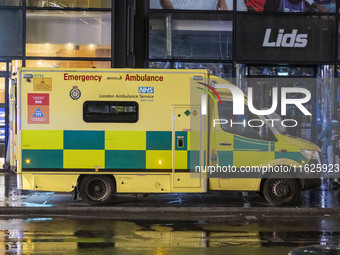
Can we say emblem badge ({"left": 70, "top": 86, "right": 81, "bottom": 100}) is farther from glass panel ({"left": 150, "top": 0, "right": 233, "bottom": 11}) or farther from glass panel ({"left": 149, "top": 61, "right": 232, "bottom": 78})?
glass panel ({"left": 150, "top": 0, "right": 233, "bottom": 11})

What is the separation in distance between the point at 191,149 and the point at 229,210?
58.2 inches

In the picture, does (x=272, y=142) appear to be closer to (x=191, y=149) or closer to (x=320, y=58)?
(x=191, y=149)

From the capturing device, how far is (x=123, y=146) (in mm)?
11781

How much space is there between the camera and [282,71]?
17562 millimetres

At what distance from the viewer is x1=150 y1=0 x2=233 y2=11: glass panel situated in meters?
17.0

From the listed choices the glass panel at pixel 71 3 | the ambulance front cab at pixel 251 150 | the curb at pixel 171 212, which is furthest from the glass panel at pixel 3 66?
the ambulance front cab at pixel 251 150

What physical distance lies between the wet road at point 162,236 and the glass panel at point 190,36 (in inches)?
291

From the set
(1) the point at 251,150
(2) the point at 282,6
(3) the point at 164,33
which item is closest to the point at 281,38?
(2) the point at 282,6

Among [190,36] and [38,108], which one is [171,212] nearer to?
[38,108]

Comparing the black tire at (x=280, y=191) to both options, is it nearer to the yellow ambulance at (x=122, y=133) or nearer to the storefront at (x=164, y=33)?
the yellow ambulance at (x=122, y=133)

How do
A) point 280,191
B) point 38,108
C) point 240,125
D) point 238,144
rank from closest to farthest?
point 38,108
point 238,144
point 240,125
point 280,191

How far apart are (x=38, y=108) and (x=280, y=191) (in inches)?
213

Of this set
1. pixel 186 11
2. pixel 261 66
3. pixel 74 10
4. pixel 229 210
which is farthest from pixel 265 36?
pixel 229 210

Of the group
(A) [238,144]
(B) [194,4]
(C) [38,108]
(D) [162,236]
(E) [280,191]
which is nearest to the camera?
(D) [162,236]
